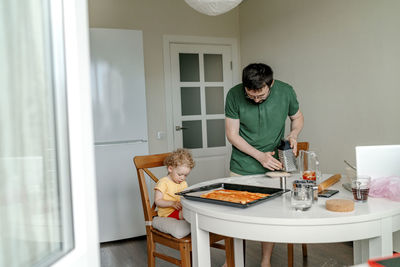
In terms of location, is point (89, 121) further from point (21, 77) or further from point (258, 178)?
point (258, 178)

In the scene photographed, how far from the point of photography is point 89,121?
81 centimetres

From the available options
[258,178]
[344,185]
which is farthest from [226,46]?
[344,185]

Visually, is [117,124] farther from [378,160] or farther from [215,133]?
[378,160]

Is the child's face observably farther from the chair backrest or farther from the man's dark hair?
the man's dark hair

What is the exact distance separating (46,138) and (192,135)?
3.84 m

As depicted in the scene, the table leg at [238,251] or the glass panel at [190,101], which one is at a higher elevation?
the glass panel at [190,101]

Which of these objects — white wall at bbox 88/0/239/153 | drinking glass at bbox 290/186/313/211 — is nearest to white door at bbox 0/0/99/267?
drinking glass at bbox 290/186/313/211

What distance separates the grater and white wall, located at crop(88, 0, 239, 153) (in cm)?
246

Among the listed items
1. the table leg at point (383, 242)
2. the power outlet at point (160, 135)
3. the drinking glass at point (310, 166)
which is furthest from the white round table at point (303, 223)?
the power outlet at point (160, 135)

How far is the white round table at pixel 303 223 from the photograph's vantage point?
1.29m

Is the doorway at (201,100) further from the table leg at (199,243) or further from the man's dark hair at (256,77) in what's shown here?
the table leg at (199,243)

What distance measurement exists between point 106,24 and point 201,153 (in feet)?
6.20

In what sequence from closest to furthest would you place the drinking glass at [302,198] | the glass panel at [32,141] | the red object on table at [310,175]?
the glass panel at [32,141] → the drinking glass at [302,198] → the red object on table at [310,175]

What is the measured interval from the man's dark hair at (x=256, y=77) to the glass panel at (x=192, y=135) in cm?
249
